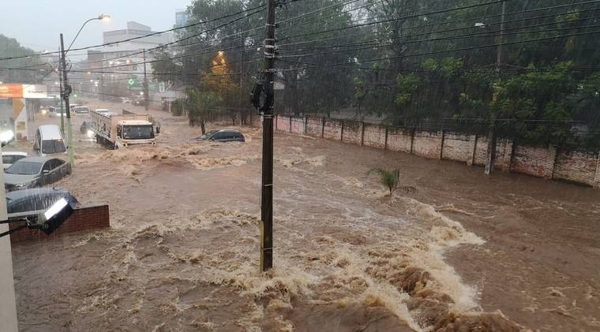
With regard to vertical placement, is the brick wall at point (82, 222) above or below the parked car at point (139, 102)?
below

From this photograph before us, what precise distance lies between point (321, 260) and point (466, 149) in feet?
51.6

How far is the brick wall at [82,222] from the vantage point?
10594mm

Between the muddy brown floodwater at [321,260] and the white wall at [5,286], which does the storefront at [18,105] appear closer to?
the muddy brown floodwater at [321,260]

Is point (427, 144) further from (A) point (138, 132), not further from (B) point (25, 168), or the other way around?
(B) point (25, 168)

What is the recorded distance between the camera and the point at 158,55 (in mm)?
54969

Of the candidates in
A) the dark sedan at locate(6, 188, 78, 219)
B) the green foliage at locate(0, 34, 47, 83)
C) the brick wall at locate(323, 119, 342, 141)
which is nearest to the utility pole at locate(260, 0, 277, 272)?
the dark sedan at locate(6, 188, 78, 219)

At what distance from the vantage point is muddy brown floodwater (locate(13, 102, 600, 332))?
7.55 meters

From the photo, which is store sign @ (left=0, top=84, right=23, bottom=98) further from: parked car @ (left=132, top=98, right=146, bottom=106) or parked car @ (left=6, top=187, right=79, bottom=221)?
parked car @ (left=132, top=98, right=146, bottom=106)

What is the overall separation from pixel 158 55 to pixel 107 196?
44073 mm

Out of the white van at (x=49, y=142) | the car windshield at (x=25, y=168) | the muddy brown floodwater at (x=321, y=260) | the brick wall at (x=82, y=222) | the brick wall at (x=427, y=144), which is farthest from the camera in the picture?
the brick wall at (x=427, y=144)

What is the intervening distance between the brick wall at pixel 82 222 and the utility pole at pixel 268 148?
5.38 m

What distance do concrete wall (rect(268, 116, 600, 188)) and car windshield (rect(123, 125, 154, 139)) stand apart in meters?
13.5

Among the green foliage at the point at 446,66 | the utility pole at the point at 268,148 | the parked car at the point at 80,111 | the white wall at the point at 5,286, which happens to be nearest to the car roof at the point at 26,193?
the utility pole at the point at 268,148

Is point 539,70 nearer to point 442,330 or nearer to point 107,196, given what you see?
point 442,330
